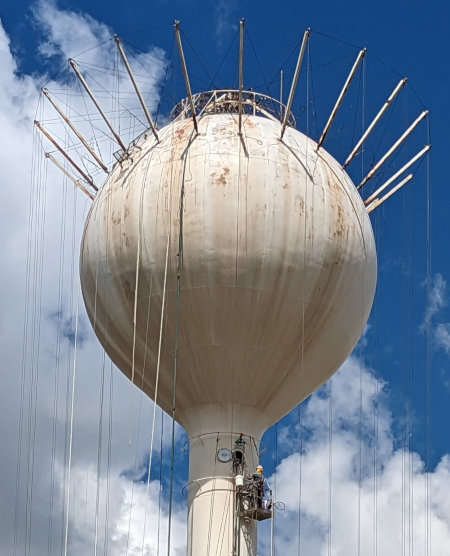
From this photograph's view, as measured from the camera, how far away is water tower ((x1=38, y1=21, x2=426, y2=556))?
114ft

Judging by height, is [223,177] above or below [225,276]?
above

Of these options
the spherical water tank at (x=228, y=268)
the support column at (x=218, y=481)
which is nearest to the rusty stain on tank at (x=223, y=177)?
the spherical water tank at (x=228, y=268)

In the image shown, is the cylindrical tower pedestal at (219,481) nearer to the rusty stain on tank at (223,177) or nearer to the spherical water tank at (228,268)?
the spherical water tank at (228,268)

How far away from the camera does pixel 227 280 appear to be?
114ft

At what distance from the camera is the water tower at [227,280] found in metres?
34.8

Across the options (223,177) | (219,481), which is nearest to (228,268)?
(223,177)

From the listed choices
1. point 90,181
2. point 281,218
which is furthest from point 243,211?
point 90,181

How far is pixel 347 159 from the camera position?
38438 millimetres

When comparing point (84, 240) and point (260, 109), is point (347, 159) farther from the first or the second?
point (84, 240)

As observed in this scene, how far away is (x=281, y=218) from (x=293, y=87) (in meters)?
3.40

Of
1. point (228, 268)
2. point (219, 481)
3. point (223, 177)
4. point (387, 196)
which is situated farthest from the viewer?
point (387, 196)

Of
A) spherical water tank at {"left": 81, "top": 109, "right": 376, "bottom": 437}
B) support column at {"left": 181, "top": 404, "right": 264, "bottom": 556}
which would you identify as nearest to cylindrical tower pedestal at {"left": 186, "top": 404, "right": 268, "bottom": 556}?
support column at {"left": 181, "top": 404, "right": 264, "bottom": 556}

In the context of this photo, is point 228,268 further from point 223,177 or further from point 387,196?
point 387,196

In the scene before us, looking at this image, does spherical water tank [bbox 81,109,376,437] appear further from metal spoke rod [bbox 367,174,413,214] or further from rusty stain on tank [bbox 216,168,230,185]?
metal spoke rod [bbox 367,174,413,214]
